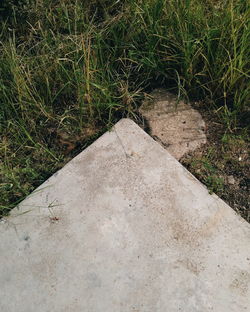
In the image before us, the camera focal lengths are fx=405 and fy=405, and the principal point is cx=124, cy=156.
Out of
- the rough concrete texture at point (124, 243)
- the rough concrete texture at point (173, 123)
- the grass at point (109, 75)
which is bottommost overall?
the rough concrete texture at point (124, 243)

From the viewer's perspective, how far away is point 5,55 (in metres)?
2.58

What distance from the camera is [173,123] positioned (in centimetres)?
235

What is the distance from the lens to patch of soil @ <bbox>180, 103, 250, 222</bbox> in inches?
82.7

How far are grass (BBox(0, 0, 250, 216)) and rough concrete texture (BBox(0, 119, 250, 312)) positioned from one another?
253 mm

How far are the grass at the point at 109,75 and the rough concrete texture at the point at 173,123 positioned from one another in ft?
0.27

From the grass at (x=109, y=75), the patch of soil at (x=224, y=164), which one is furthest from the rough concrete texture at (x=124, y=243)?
the grass at (x=109, y=75)

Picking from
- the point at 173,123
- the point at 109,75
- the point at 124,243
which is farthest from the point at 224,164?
the point at 109,75

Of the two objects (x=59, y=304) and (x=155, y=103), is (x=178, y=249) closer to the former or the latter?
(x=59, y=304)

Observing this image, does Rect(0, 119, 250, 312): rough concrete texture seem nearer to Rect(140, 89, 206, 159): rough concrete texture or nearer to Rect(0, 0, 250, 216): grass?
Rect(140, 89, 206, 159): rough concrete texture

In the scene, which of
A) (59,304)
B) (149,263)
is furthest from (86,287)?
(149,263)

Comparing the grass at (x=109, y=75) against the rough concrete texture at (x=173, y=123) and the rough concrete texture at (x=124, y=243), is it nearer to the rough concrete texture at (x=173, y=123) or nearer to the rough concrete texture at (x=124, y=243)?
the rough concrete texture at (x=173, y=123)

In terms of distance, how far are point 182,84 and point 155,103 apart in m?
0.22

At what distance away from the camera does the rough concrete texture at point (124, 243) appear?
1.75 m

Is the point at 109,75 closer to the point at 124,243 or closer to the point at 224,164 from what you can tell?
the point at 224,164
